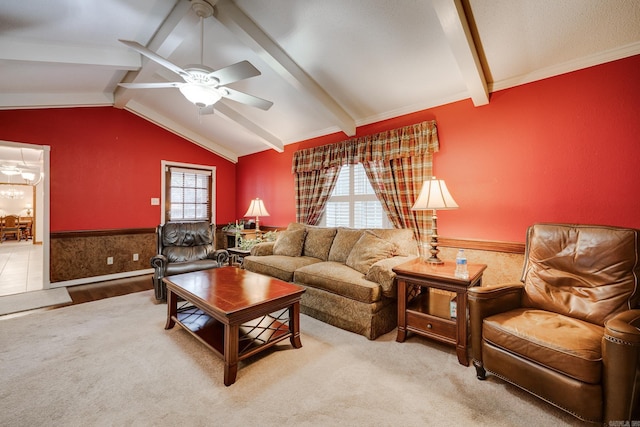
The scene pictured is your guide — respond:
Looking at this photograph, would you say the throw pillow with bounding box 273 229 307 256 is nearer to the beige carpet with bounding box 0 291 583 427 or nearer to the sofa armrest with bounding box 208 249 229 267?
the sofa armrest with bounding box 208 249 229 267

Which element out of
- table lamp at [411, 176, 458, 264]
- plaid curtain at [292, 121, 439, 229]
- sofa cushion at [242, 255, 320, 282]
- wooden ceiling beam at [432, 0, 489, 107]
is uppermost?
wooden ceiling beam at [432, 0, 489, 107]

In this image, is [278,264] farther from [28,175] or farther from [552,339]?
[28,175]

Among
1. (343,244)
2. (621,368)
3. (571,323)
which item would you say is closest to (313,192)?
(343,244)

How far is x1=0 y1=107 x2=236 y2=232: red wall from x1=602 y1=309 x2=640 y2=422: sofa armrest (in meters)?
5.93

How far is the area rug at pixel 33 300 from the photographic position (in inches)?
127

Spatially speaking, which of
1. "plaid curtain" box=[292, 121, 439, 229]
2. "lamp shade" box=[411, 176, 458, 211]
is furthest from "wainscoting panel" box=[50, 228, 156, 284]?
"lamp shade" box=[411, 176, 458, 211]

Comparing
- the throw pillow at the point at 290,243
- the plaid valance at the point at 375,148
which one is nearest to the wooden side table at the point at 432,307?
the plaid valance at the point at 375,148

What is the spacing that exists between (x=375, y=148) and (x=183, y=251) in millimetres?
3093

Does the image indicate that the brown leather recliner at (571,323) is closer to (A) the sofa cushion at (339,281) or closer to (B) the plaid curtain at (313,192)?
(A) the sofa cushion at (339,281)

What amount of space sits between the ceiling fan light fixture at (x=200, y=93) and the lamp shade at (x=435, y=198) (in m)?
2.16

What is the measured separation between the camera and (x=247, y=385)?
1.84 m

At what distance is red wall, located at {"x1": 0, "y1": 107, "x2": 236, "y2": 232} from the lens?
4.01 metres

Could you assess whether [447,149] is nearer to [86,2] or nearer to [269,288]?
[269,288]

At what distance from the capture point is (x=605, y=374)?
1.37 meters
